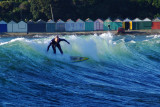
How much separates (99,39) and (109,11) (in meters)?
47.7

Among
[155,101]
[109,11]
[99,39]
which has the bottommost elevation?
[155,101]

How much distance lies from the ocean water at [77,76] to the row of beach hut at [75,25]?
120 ft

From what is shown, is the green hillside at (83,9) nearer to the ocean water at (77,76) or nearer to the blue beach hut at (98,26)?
the blue beach hut at (98,26)

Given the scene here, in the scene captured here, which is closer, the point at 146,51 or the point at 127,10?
the point at 146,51

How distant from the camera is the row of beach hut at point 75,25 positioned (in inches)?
2435

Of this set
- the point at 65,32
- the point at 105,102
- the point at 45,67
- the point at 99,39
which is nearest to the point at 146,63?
the point at 99,39

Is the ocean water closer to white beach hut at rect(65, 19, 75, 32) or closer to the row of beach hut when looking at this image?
the row of beach hut

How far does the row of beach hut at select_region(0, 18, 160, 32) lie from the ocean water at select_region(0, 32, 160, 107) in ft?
120

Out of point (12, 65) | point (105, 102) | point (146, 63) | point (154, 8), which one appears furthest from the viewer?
point (154, 8)

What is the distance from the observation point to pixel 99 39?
93.3 ft

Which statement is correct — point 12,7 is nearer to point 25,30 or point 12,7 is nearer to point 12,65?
point 25,30

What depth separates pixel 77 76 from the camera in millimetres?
17156

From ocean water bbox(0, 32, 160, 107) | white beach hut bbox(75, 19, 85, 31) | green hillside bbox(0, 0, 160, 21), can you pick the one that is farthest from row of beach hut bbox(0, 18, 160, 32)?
ocean water bbox(0, 32, 160, 107)

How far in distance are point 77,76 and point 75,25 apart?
48596mm
